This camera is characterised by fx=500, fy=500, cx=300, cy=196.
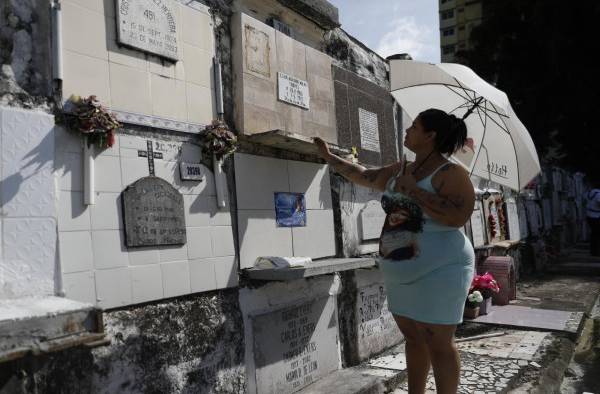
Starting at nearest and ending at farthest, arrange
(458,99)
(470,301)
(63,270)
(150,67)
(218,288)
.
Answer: (63,270)
(150,67)
(218,288)
(458,99)
(470,301)

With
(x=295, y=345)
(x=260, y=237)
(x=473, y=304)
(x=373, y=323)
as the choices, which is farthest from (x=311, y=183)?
(x=473, y=304)

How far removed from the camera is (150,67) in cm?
267

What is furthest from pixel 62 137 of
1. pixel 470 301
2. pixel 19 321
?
pixel 470 301

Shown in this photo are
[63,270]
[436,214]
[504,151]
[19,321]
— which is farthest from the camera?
[504,151]

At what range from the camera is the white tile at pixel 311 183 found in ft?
12.2

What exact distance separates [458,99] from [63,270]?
3040mm

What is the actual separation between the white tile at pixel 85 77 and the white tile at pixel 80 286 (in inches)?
31.6

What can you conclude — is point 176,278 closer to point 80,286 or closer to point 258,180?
point 80,286

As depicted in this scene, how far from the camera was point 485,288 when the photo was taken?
6160mm

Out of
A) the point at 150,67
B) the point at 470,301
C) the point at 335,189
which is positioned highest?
the point at 150,67

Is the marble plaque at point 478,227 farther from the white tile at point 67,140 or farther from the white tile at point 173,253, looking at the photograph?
the white tile at point 67,140

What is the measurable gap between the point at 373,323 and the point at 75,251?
290 centimetres

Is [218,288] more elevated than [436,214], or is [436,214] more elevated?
[436,214]

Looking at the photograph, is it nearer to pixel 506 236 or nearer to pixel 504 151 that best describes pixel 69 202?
pixel 504 151
